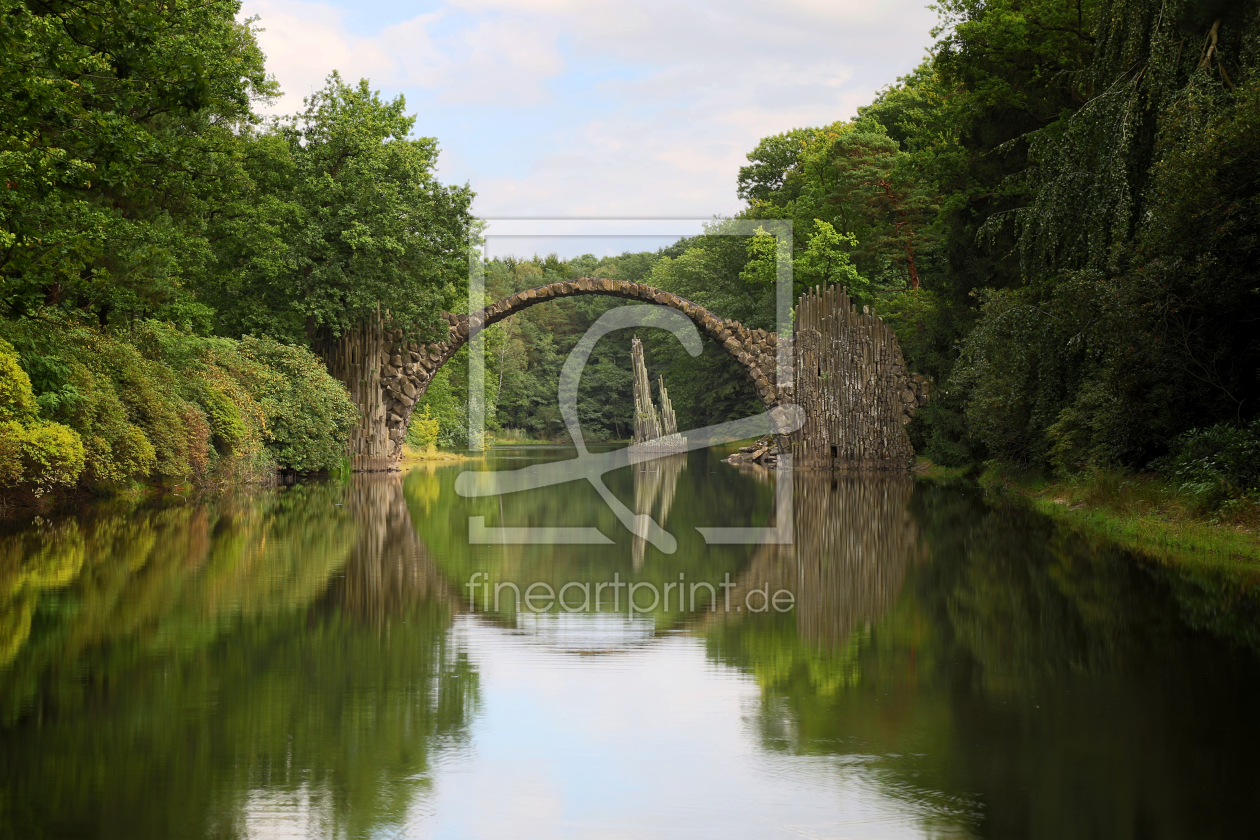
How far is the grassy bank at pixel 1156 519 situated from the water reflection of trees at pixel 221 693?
24.6ft

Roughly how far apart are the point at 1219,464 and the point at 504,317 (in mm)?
24616

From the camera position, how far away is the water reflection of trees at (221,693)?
391cm

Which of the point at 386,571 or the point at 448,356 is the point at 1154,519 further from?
the point at 448,356

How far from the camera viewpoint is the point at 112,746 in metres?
4.54

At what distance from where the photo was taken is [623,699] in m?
5.58

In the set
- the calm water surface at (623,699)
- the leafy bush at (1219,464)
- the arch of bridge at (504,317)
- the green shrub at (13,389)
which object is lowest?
the calm water surface at (623,699)

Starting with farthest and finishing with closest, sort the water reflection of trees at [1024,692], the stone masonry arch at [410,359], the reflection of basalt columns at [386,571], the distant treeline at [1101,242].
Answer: the stone masonry arch at [410,359], the distant treeline at [1101,242], the reflection of basalt columns at [386,571], the water reflection of trees at [1024,692]

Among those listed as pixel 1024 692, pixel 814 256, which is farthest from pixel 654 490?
pixel 1024 692

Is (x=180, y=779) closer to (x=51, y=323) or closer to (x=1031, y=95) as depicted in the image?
(x=51, y=323)

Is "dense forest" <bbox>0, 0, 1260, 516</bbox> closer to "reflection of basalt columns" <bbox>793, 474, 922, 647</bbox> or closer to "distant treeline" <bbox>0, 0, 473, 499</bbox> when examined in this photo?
"distant treeline" <bbox>0, 0, 473, 499</bbox>

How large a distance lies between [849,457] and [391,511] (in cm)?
1618

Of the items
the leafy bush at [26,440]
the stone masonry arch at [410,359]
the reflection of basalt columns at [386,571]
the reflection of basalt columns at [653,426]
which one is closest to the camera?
the reflection of basalt columns at [386,571]

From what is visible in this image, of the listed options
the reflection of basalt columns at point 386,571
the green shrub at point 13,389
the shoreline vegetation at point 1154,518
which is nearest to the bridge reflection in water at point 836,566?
the shoreline vegetation at point 1154,518

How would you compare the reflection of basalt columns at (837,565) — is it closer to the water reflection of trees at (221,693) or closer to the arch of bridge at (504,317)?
the water reflection of trees at (221,693)
